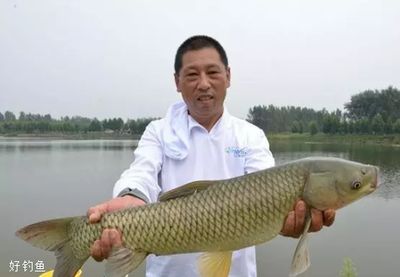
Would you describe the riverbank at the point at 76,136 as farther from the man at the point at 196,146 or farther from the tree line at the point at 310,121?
the man at the point at 196,146

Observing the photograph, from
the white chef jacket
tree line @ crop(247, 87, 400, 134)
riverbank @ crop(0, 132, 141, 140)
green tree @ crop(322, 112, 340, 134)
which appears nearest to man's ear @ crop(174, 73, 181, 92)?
the white chef jacket

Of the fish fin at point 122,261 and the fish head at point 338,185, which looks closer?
the fish head at point 338,185

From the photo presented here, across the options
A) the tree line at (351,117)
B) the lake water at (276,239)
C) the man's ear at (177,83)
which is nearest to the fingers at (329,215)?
the man's ear at (177,83)

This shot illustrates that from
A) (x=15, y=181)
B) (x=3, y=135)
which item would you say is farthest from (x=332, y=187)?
(x=3, y=135)

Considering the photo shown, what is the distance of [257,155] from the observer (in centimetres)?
279

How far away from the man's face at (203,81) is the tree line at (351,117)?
65.8 meters

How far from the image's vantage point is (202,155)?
2.81 meters

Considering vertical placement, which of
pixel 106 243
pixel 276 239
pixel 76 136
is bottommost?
pixel 276 239

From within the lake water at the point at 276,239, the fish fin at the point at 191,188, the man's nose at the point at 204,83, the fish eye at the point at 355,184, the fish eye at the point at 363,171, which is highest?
the man's nose at the point at 204,83

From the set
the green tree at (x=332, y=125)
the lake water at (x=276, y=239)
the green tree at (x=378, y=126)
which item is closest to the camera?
the lake water at (x=276, y=239)

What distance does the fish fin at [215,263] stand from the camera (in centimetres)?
228

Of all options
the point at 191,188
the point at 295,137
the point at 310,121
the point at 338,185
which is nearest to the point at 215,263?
the point at 191,188

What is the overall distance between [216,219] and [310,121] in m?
99.1

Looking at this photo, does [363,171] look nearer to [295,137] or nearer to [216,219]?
[216,219]
